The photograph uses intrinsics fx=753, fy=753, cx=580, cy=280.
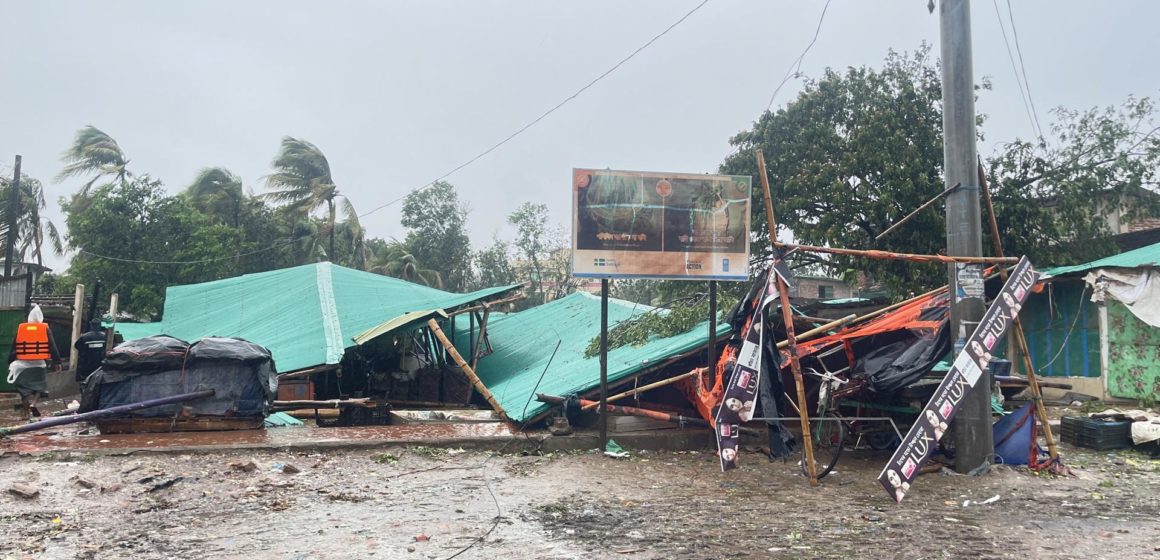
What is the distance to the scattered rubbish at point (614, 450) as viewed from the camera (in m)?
8.02

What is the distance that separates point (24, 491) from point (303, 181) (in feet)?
87.3

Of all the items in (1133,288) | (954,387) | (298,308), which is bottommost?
(954,387)

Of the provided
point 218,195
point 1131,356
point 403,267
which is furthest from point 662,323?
point 218,195

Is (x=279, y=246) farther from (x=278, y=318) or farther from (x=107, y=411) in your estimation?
(x=107, y=411)

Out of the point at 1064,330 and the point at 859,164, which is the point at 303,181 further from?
the point at 1064,330

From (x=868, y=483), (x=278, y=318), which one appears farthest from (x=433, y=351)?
(x=868, y=483)

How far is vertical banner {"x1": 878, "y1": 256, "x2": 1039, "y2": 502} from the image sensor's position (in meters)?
5.91

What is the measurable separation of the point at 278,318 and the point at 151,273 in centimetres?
1148

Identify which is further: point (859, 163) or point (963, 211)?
point (859, 163)

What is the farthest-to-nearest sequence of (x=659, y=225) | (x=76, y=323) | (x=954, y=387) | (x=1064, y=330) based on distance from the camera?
(x=76, y=323) < (x=1064, y=330) < (x=659, y=225) < (x=954, y=387)

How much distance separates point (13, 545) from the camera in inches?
185

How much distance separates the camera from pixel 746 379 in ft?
22.8

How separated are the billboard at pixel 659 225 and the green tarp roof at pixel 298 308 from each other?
542 cm

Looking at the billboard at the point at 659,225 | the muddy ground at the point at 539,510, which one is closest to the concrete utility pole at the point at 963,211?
the muddy ground at the point at 539,510
